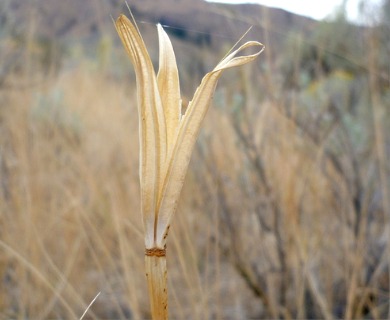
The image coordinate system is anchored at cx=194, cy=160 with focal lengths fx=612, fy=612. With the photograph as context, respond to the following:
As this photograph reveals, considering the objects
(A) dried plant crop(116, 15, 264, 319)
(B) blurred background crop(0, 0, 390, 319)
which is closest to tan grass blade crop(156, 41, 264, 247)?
(A) dried plant crop(116, 15, 264, 319)

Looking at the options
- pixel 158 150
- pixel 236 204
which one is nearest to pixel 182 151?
pixel 158 150

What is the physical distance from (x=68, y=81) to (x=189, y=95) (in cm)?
328

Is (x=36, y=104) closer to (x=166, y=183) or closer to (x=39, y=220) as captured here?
(x=39, y=220)

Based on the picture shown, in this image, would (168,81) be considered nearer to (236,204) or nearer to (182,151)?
(182,151)

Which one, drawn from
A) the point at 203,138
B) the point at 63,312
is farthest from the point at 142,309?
the point at 203,138

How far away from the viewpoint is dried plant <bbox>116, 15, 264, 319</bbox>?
1.03ft

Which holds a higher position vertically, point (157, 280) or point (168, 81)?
point (168, 81)

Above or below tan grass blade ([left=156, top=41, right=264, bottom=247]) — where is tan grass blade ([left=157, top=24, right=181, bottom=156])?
above

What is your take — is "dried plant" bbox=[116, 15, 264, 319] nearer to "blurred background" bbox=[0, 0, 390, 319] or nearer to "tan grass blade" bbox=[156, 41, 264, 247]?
"tan grass blade" bbox=[156, 41, 264, 247]

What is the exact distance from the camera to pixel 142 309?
167 centimetres

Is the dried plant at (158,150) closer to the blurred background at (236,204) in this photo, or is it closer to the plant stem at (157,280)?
the plant stem at (157,280)

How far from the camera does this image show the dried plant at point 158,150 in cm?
31

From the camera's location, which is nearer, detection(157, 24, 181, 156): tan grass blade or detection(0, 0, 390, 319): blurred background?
detection(157, 24, 181, 156): tan grass blade

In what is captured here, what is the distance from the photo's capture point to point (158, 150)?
0.32m
